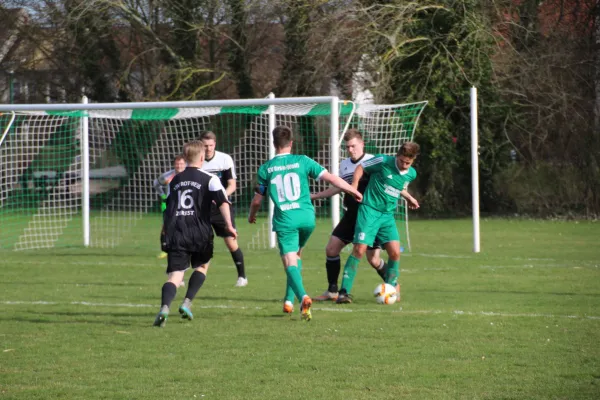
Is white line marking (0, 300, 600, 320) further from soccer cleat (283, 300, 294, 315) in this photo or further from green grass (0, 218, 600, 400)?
soccer cleat (283, 300, 294, 315)

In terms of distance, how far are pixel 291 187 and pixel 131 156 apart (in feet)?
55.9

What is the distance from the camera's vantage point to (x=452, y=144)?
2380cm

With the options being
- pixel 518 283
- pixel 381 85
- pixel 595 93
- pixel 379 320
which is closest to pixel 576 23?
pixel 595 93

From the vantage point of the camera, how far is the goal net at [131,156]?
15625 mm

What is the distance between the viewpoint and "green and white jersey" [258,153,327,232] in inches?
332

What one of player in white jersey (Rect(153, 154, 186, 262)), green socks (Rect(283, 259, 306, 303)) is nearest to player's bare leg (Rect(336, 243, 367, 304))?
green socks (Rect(283, 259, 306, 303))

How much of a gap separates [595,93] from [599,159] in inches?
65.3

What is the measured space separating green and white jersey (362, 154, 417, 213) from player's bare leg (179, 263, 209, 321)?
196 cm

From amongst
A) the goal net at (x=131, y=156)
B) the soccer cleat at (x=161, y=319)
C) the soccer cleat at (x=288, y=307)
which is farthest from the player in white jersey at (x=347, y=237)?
the goal net at (x=131, y=156)

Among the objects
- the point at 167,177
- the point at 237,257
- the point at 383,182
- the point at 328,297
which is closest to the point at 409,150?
the point at 383,182

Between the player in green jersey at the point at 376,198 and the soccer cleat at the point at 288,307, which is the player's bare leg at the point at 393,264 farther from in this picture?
the soccer cleat at the point at 288,307

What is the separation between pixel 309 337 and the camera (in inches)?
292

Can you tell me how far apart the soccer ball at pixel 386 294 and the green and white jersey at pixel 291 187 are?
138 centimetres

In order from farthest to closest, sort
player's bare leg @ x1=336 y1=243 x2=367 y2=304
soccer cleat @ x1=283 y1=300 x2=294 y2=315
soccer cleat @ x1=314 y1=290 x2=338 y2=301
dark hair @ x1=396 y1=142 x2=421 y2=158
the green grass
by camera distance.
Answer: soccer cleat @ x1=314 y1=290 x2=338 y2=301 → player's bare leg @ x1=336 y1=243 x2=367 y2=304 → dark hair @ x1=396 y1=142 x2=421 y2=158 → soccer cleat @ x1=283 y1=300 x2=294 y2=315 → the green grass
